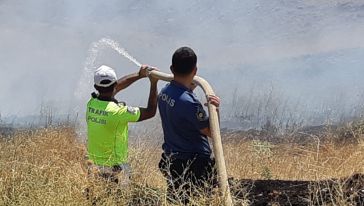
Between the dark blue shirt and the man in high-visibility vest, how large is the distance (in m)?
0.30

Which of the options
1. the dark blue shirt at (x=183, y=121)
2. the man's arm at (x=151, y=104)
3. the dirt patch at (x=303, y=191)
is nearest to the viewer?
the dirt patch at (x=303, y=191)

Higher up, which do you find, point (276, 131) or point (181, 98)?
point (181, 98)

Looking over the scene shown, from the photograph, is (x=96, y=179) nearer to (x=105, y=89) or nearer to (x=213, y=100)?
(x=105, y=89)

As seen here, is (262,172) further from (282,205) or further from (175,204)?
(175,204)

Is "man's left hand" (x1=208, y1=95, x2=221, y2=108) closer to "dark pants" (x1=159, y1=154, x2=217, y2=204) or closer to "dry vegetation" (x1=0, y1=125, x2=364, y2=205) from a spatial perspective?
"dark pants" (x1=159, y1=154, x2=217, y2=204)

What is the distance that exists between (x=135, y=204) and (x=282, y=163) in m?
3.07

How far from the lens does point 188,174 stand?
480 centimetres

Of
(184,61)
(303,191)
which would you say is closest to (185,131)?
(184,61)

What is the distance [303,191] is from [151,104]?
4.53ft

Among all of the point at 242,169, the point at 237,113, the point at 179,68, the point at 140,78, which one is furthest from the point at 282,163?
the point at 237,113

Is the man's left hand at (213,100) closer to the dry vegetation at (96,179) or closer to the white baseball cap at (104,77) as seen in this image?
the dry vegetation at (96,179)

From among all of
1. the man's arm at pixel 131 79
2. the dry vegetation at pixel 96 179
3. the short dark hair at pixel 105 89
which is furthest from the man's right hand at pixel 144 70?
the dry vegetation at pixel 96 179

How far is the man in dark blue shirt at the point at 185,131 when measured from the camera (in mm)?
4660

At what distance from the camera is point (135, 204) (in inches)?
195
